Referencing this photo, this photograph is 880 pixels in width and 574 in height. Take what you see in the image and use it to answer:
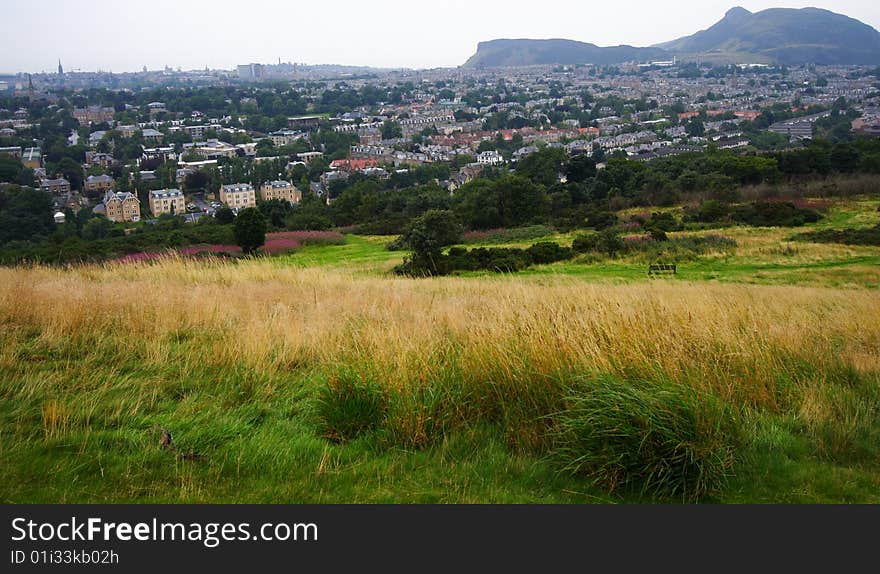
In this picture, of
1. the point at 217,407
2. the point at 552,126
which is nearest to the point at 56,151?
the point at 552,126

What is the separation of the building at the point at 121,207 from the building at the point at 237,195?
1040 cm

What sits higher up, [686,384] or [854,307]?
[686,384]

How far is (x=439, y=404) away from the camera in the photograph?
13.2ft

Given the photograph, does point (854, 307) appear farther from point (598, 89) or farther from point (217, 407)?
point (598, 89)

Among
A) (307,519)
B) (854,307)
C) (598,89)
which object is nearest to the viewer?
(307,519)

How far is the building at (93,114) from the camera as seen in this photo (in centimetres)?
13275

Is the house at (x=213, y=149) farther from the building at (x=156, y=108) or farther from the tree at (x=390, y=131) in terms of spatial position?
the building at (x=156, y=108)

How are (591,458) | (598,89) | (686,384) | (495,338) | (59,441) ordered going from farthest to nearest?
(598,89), (495,338), (686,384), (59,441), (591,458)

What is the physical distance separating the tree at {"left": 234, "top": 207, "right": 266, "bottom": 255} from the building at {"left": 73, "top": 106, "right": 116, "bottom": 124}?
12312cm

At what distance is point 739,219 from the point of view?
3180 centimetres

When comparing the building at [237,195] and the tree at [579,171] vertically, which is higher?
the tree at [579,171]

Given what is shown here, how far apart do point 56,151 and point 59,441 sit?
106113 mm

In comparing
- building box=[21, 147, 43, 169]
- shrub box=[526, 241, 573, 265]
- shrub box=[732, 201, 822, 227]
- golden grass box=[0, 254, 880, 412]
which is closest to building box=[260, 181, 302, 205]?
building box=[21, 147, 43, 169]

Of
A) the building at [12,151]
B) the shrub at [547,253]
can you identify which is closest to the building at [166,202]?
the building at [12,151]
